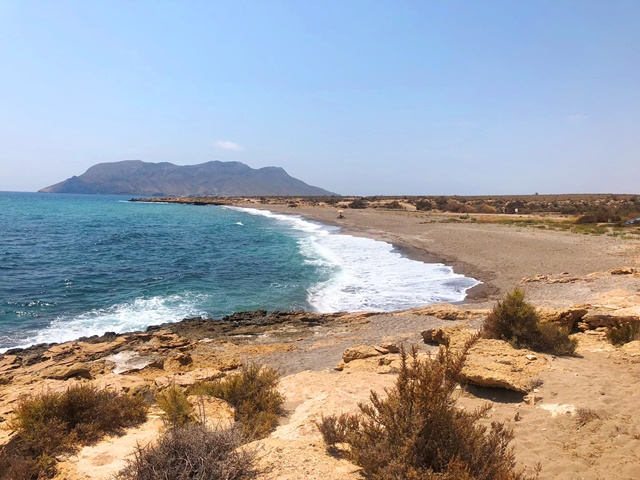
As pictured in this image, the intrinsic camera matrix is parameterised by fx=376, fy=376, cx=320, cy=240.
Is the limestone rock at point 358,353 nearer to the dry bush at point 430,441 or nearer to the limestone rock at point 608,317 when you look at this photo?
the dry bush at point 430,441

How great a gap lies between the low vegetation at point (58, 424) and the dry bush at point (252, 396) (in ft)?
3.59

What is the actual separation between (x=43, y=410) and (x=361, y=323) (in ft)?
28.7

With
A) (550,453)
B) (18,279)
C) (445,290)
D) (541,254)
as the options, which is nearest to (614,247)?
(541,254)

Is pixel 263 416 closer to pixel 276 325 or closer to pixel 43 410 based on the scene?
pixel 43 410

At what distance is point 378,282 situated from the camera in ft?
57.4

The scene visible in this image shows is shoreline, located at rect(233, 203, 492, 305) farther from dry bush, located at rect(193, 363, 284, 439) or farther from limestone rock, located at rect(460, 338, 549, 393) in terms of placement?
dry bush, located at rect(193, 363, 284, 439)

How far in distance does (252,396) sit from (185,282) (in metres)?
13.8

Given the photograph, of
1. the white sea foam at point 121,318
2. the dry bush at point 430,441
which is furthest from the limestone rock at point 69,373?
the dry bush at point 430,441

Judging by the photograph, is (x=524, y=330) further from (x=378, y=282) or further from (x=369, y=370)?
(x=378, y=282)

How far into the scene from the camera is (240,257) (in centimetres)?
2456

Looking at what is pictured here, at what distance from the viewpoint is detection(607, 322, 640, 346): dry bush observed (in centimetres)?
750

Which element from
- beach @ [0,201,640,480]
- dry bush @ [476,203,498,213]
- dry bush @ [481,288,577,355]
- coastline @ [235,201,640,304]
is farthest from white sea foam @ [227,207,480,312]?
dry bush @ [476,203,498,213]

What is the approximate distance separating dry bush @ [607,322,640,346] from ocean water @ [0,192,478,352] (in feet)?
21.9

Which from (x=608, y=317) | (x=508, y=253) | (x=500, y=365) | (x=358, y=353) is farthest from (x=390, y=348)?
(x=508, y=253)
